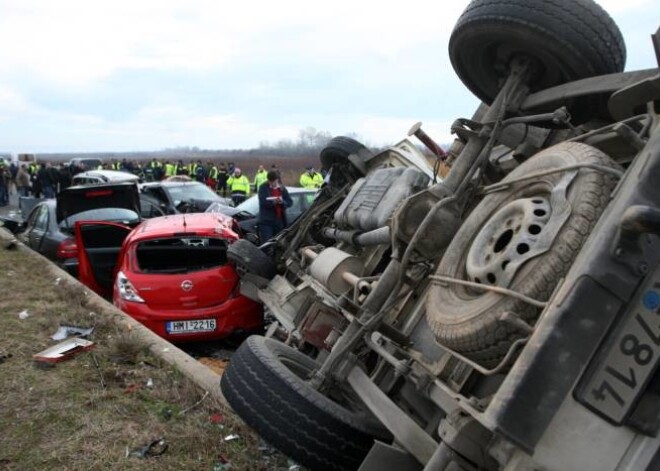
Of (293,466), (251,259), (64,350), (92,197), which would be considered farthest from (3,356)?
(92,197)

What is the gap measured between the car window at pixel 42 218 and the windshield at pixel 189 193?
2.82 m

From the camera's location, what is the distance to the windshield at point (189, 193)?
12125 millimetres

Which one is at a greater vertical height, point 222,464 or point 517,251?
point 517,251

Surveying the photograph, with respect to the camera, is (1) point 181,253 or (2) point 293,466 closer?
(2) point 293,466

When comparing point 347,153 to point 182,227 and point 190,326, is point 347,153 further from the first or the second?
point 190,326

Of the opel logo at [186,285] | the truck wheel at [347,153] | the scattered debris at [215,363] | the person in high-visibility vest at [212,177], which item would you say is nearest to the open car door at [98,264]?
the opel logo at [186,285]

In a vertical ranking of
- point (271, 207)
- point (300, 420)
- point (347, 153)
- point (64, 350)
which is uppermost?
point (347, 153)

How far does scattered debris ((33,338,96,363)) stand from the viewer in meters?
4.47

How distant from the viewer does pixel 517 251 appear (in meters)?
2.10

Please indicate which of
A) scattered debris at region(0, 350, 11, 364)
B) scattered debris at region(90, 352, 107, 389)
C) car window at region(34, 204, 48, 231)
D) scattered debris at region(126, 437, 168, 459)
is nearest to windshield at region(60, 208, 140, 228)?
car window at region(34, 204, 48, 231)

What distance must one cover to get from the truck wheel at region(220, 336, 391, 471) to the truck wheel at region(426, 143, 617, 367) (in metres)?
0.79

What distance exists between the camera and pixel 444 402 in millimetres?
2348

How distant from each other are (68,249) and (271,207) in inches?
118

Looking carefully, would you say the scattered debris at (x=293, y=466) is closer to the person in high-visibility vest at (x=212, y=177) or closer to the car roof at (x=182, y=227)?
the car roof at (x=182, y=227)
